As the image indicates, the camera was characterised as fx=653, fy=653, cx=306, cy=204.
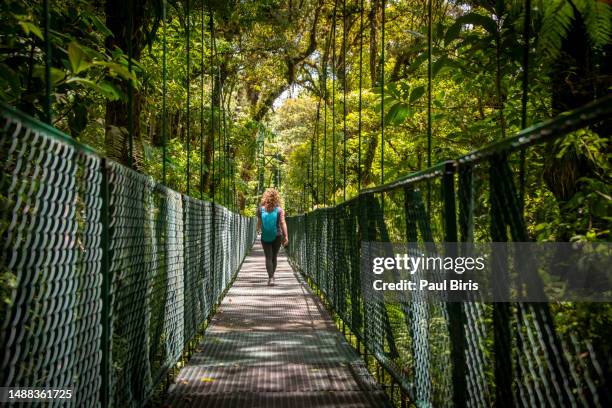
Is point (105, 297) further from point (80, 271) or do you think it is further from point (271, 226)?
point (271, 226)

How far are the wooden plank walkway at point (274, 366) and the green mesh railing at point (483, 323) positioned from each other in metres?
0.34

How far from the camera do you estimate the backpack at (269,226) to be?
10.0m

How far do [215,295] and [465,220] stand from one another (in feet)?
17.1

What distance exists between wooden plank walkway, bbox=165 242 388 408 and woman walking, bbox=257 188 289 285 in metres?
2.84

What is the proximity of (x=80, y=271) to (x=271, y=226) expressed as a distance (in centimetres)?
812

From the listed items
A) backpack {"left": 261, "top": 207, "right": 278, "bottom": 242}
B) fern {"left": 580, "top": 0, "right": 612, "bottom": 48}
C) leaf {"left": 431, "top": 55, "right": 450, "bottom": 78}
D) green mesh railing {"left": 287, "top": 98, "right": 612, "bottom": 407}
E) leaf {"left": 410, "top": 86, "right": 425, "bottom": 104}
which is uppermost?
leaf {"left": 431, "top": 55, "right": 450, "bottom": 78}

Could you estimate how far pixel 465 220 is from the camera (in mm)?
2041

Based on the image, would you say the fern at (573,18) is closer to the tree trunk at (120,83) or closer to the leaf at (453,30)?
the leaf at (453,30)

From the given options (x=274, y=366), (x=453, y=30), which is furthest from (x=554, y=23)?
(x=274, y=366)

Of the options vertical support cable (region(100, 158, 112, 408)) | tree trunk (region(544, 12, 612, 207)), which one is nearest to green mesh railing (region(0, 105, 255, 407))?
vertical support cable (region(100, 158, 112, 408))

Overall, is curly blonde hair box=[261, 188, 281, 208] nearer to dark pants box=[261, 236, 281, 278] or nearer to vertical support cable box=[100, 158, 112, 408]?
dark pants box=[261, 236, 281, 278]

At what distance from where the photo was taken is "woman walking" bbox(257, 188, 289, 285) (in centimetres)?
1005

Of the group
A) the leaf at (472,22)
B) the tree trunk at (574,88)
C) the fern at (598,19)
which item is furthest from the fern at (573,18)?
the tree trunk at (574,88)

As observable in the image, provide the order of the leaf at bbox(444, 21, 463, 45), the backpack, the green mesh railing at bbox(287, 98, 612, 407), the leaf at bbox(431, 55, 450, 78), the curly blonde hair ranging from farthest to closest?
the curly blonde hair < the backpack < the leaf at bbox(431, 55, 450, 78) < the leaf at bbox(444, 21, 463, 45) < the green mesh railing at bbox(287, 98, 612, 407)
